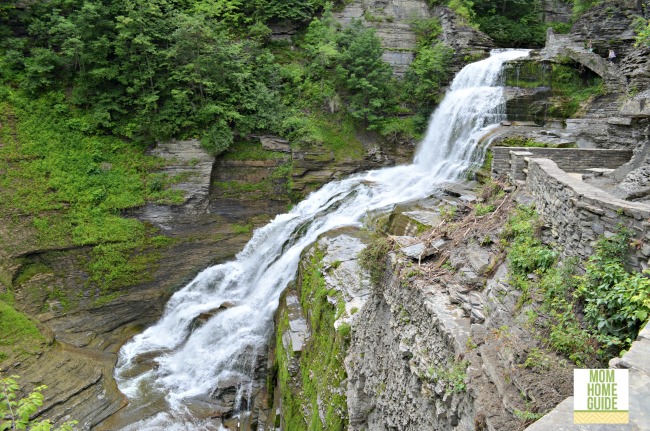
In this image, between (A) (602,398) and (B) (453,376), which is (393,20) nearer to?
Result: (B) (453,376)

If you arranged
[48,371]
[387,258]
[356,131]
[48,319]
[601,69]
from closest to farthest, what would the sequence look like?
[387,258] → [48,371] → [48,319] → [601,69] → [356,131]

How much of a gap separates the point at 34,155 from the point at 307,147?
10.2 meters

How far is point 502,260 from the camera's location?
535 cm

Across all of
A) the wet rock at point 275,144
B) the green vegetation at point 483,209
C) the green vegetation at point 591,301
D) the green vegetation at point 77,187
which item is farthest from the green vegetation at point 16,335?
the green vegetation at point 591,301

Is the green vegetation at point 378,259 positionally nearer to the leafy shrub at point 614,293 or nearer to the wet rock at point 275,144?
A: the leafy shrub at point 614,293

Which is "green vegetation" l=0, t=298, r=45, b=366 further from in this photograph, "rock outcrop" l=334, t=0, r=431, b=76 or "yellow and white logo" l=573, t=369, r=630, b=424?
"rock outcrop" l=334, t=0, r=431, b=76

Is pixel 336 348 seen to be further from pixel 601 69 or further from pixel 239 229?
pixel 601 69

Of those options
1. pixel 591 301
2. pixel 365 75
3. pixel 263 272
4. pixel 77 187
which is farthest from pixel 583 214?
pixel 77 187

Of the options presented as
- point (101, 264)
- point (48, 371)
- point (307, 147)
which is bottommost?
point (48, 371)

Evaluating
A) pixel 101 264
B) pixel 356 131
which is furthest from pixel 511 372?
pixel 356 131

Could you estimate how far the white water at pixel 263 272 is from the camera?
429 inches

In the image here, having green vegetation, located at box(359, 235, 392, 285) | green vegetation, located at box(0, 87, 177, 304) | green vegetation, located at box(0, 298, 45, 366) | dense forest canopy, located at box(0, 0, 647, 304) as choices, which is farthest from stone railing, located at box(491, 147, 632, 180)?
green vegetation, located at box(0, 298, 45, 366)

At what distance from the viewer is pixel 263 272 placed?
1286cm

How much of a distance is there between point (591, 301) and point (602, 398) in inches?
59.1
